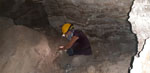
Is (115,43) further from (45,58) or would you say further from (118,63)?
(45,58)

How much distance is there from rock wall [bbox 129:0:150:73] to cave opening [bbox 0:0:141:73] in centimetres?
245

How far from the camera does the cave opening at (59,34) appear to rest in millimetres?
4488

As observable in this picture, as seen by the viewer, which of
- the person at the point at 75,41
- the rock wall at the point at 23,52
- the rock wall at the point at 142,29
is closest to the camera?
the rock wall at the point at 142,29

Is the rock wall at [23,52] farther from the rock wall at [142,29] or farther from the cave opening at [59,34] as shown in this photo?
the rock wall at [142,29]

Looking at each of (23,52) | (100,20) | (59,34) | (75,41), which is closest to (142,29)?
(75,41)

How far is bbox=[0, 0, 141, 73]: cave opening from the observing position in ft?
14.7

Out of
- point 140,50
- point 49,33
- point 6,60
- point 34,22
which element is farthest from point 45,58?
point 140,50

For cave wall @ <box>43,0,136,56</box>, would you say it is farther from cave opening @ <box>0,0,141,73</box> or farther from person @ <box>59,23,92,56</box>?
person @ <box>59,23,92,56</box>

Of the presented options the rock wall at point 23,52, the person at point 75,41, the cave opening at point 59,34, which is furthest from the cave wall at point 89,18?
the rock wall at point 23,52

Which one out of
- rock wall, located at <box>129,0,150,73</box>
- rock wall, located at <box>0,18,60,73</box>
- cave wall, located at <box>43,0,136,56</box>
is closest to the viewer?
rock wall, located at <box>129,0,150,73</box>

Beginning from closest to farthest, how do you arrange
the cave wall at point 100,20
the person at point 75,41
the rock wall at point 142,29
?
the rock wall at point 142,29 < the person at point 75,41 < the cave wall at point 100,20

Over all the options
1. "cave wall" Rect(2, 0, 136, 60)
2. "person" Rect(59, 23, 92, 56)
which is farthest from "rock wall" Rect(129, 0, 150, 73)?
"cave wall" Rect(2, 0, 136, 60)

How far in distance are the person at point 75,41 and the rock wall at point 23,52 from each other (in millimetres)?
710

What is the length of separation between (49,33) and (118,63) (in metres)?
2.79
